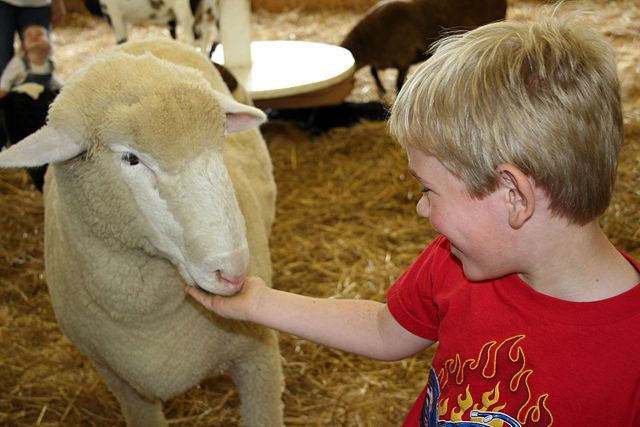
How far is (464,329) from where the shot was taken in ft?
3.22

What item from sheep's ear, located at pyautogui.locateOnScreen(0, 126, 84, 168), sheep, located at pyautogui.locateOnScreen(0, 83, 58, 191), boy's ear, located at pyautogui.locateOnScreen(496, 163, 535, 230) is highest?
boy's ear, located at pyautogui.locateOnScreen(496, 163, 535, 230)

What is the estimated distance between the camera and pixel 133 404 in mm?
1723

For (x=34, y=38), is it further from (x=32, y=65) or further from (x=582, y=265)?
(x=582, y=265)

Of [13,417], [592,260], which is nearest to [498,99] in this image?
[592,260]

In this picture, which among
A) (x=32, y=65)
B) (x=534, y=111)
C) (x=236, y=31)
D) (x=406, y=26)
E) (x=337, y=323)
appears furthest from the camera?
(x=406, y=26)

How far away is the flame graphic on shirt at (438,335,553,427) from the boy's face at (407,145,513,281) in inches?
5.2

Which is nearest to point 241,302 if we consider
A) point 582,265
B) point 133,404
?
point 582,265

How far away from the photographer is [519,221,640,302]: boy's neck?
2.78 ft

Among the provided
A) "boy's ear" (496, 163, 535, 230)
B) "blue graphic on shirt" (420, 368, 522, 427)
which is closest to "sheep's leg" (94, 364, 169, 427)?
"blue graphic on shirt" (420, 368, 522, 427)

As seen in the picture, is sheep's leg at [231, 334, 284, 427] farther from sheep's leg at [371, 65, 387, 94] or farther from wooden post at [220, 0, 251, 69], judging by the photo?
sheep's leg at [371, 65, 387, 94]

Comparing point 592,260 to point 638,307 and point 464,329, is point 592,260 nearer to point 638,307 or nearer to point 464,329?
point 638,307

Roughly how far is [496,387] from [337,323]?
1.13 feet

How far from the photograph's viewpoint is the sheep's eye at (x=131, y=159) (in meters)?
1.20

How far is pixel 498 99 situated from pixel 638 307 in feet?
1.22
